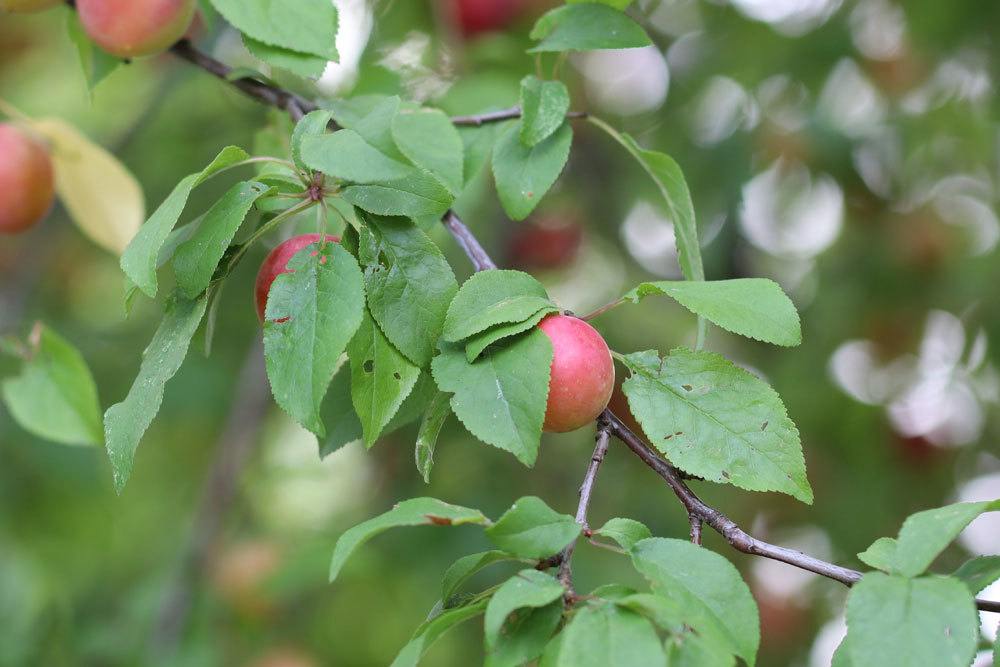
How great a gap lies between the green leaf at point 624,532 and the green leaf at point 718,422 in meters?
0.06

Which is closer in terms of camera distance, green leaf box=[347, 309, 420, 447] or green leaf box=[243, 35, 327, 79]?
green leaf box=[347, 309, 420, 447]

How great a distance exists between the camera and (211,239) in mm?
808

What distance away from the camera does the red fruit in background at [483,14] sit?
224cm

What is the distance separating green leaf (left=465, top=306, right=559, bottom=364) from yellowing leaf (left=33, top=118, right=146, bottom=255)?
0.71 m

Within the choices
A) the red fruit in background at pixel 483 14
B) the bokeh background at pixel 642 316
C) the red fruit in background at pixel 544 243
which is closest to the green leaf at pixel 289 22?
the bokeh background at pixel 642 316

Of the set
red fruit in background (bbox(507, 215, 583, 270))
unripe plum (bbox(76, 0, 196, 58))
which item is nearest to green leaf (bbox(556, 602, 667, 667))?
unripe plum (bbox(76, 0, 196, 58))

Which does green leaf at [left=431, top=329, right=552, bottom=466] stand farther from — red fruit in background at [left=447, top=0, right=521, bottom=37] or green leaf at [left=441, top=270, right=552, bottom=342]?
red fruit in background at [left=447, top=0, right=521, bottom=37]

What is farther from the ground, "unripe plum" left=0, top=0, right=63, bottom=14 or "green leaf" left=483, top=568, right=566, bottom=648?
"unripe plum" left=0, top=0, right=63, bottom=14

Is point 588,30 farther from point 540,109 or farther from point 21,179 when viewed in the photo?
point 21,179

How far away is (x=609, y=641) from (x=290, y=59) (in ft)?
2.01

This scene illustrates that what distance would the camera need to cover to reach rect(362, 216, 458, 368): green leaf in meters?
0.83

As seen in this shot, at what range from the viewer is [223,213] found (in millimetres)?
811

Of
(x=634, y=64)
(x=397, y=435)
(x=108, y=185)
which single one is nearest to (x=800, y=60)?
(x=634, y=64)

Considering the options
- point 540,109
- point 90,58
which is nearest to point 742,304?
point 540,109
